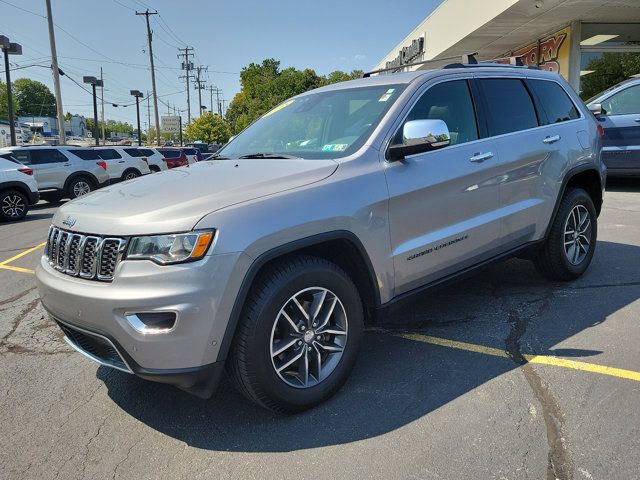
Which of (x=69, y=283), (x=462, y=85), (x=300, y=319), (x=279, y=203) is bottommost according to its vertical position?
(x=300, y=319)

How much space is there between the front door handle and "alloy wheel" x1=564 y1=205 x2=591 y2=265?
1347 mm

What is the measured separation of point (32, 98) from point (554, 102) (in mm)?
159733

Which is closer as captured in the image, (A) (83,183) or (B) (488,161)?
(B) (488,161)

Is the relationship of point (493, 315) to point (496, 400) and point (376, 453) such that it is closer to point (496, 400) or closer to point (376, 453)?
point (496, 400)

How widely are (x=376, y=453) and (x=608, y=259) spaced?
435 cm

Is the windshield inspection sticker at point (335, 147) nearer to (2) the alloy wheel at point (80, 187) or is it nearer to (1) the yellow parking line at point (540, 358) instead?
(1) the yellow parking line at point (540, 358)

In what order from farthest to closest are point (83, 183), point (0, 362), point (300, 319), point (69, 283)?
1. point (83, 183)
2. point (0, 362)
3. point (300, 319)
4. point (69, 283)

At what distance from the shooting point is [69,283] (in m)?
2.72

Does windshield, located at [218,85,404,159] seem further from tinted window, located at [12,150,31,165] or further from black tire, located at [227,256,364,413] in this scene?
tinted window, located at [12,150,31,165]

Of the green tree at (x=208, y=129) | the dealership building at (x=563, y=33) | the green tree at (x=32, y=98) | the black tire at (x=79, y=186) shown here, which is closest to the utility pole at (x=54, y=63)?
the black tire at (x=79, y=186)

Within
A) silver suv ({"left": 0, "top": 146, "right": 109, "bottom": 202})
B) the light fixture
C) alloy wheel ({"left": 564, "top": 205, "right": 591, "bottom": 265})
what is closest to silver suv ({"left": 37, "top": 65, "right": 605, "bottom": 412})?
alloy wheel ({"left": 564, "top": 205, "right": 591, "bottom": 265})

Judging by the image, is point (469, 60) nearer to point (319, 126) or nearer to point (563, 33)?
point (319, 126)

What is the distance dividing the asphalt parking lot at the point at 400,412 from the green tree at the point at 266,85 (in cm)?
5732

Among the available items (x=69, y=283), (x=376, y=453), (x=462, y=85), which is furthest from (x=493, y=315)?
(x=69, y=283)
